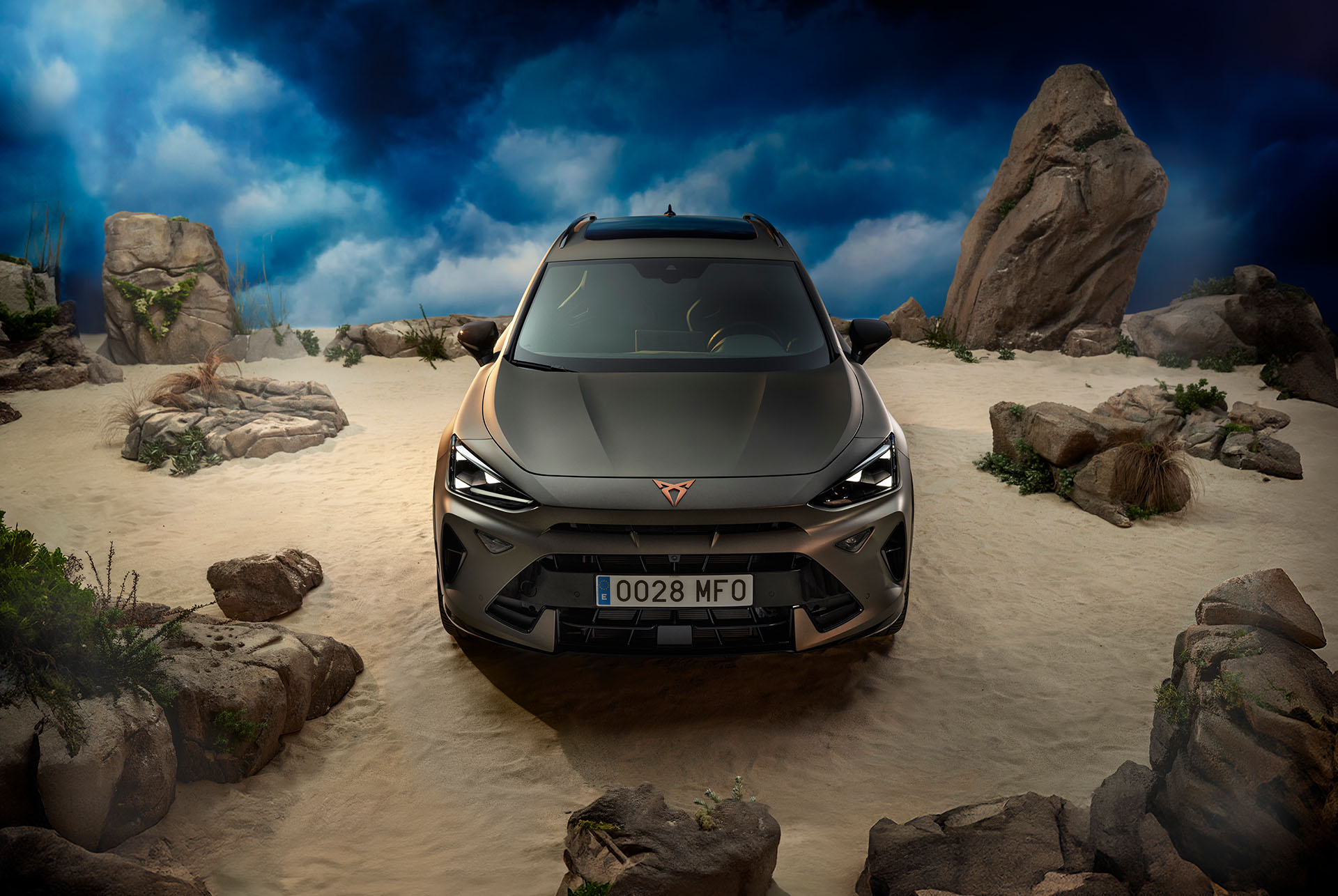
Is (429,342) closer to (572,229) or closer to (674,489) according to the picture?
(572,229)

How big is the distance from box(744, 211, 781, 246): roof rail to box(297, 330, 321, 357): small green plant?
45.2ft

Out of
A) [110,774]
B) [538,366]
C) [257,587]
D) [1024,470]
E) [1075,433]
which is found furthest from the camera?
[1024,470]

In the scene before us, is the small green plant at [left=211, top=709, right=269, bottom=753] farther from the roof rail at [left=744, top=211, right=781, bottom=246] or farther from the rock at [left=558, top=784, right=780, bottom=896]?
the roof rail at [left=744, top=211, right=781, bottom=246]

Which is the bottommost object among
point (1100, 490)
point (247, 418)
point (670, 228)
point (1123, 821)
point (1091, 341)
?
point (1123, 821)

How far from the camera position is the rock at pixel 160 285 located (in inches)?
603

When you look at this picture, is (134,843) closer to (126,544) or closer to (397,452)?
(126,544)

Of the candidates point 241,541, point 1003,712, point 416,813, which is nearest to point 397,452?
point 241,541

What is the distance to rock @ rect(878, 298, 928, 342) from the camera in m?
17.4

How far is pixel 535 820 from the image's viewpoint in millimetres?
2812

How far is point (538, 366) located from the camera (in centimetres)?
381

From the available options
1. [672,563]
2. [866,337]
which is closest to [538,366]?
[672,563]

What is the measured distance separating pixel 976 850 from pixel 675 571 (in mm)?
1269

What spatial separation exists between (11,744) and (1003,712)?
144 inches

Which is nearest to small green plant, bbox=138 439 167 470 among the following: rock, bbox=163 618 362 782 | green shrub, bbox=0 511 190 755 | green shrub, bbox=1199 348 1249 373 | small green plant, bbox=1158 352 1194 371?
rock, bbox=163 618 362 782
